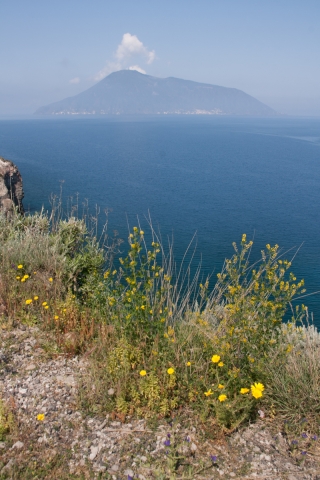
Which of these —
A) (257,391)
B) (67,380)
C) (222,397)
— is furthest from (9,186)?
(257,391)

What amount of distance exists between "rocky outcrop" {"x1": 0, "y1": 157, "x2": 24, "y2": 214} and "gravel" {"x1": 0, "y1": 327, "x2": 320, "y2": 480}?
29.3 feet

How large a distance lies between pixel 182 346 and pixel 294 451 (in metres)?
1.29

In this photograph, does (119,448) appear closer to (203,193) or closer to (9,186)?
(9,186)

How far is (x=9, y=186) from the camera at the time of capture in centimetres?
1375

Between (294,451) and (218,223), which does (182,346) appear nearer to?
(294,451)

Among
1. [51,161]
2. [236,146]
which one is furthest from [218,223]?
[236,146]

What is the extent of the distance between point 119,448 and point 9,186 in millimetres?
11995

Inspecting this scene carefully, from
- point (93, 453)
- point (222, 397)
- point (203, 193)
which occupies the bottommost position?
point (203, 193)

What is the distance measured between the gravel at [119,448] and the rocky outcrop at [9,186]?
8922 mm

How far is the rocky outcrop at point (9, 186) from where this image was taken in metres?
12.2

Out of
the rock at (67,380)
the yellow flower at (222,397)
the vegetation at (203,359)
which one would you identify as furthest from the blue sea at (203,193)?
the yellow flower at (222,397)

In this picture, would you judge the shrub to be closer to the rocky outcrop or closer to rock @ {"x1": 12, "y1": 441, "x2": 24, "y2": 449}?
rock @ {"x1": 12, "y1": 441, "x2": 24, "y2": 449}

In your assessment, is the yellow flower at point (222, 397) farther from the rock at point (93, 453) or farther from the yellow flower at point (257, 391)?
the rock at point (93, 453)

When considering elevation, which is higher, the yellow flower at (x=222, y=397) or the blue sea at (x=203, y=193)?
the yellow flower at (x=222, y=397)
